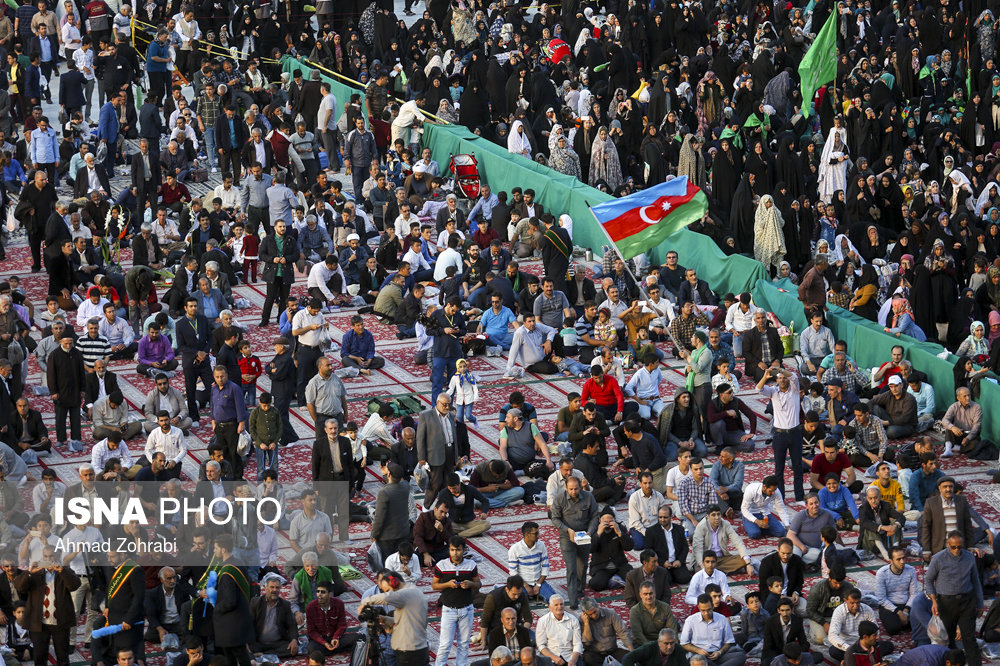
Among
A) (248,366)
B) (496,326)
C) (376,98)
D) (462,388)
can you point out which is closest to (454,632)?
(462,388)

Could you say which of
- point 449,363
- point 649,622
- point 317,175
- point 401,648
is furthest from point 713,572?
point 317,175

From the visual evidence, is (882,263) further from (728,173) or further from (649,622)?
(649,622)

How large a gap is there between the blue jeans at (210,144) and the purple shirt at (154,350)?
28.9 ft

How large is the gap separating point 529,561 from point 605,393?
190 inches

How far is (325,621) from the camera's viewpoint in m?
19.0

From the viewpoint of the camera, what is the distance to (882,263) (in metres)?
28.1

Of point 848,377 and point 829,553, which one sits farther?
point 848,377

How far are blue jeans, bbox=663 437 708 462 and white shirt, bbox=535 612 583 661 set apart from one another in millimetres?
5110

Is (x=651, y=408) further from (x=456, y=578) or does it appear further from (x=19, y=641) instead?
(x=19, y=641)

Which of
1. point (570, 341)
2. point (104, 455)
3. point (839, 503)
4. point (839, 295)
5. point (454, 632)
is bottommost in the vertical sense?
point (454, 632)

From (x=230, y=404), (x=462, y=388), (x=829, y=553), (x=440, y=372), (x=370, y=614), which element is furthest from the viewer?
(x=440, y=372)

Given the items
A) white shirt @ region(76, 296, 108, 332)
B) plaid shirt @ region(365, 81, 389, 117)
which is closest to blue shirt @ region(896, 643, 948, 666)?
white shirt @ region(76, 296, 108, 332)

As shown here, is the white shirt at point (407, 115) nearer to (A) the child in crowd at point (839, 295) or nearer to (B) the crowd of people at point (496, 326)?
(B) the crowd of people at point (496, 326)

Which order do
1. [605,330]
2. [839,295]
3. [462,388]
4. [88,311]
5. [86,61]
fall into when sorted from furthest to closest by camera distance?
[86,61] → [839,295] → [605,330] → [88,311] → [462,388]
